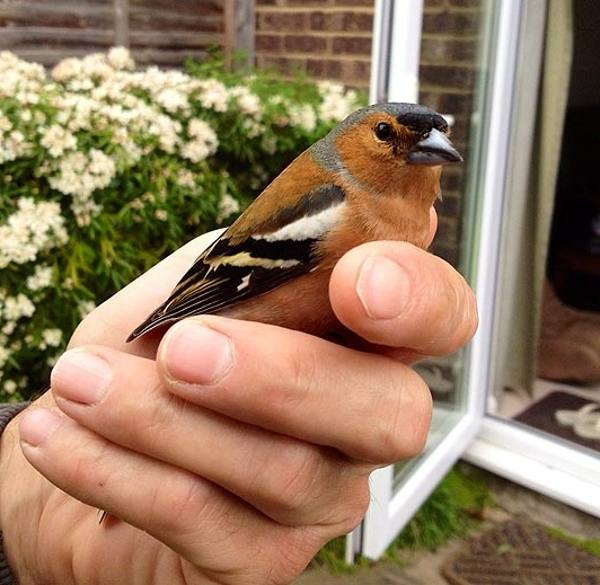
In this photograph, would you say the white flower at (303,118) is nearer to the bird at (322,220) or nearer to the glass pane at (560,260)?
the glass pane at (560,260)

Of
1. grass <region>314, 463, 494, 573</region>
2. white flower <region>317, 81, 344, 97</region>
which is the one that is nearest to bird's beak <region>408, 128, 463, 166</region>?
grass <region>314, 463, 494, 573</region>

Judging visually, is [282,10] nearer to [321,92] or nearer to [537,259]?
[321,92]

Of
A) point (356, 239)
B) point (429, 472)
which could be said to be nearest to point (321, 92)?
point (429, 472)

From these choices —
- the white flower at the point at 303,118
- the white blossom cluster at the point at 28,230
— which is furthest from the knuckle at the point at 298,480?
the white flower at the point at 303,118

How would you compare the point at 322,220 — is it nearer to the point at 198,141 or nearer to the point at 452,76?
the point at 198,141

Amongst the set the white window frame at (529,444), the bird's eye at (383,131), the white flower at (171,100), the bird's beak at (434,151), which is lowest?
the white window frame at (529,444)

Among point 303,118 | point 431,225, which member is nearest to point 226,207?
point 303,118
